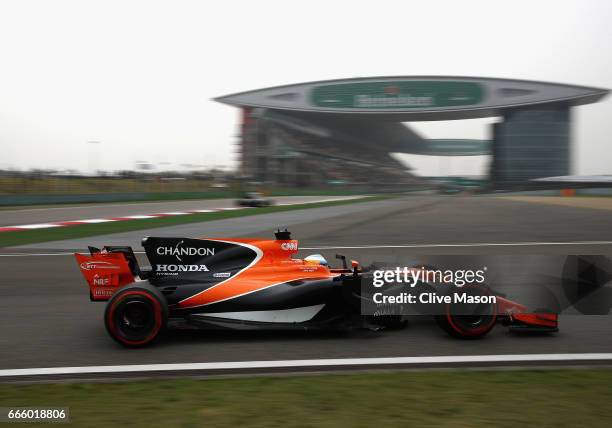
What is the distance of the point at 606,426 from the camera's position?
300 cm

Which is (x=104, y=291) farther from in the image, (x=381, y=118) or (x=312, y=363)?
(x=381, y=118)

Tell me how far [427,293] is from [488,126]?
258 ft

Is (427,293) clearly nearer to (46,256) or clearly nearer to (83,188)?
(46,256)

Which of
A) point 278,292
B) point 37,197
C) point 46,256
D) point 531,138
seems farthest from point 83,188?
point 531,138

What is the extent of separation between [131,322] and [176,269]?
23.9 inches

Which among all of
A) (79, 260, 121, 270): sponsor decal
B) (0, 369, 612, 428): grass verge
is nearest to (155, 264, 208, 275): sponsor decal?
(79, 260, 121, 270): sponsor decal

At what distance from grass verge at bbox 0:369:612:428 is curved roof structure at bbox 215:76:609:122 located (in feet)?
248

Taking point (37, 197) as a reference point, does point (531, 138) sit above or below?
above

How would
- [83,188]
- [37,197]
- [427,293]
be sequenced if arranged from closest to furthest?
[427,293] < [37,197] < [83,188]

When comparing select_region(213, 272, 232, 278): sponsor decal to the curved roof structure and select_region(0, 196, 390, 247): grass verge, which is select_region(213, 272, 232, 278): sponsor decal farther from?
the curved roof structure

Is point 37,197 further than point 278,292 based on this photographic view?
Yes

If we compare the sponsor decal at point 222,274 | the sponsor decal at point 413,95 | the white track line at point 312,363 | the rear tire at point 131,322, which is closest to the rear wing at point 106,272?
the rear tire at point 131,322

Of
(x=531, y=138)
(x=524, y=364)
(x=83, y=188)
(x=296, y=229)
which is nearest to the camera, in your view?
(x=524, y=364)

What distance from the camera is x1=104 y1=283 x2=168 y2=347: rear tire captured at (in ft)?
14.5
